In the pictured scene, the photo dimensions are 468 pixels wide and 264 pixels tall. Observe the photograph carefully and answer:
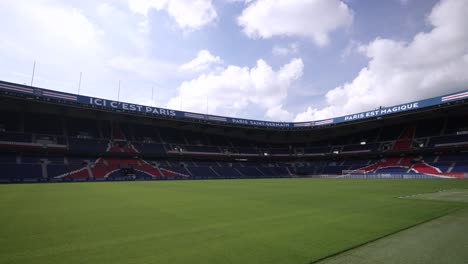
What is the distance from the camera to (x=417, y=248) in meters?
4.83

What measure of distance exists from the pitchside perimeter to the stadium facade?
40.4m

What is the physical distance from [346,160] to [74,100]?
187 ft

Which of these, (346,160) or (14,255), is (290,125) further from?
(14,255)

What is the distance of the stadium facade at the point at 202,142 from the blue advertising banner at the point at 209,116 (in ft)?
0.46

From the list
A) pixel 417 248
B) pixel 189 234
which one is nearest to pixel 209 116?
pixel 189 234

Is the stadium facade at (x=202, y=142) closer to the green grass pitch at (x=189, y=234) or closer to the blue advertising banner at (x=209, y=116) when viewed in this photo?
the blue advertising banner at (x=209, y=116)

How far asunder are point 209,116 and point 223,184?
2476 cm

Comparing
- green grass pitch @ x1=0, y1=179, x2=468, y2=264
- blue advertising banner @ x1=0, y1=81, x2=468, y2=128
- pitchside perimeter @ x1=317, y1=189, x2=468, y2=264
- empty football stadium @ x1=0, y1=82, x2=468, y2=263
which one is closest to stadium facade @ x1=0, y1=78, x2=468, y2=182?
blue advertising banner @ x1=0, y1=81, x2=468, y2=128

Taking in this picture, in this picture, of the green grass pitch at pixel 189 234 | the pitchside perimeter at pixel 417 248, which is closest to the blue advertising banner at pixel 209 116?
the green grass pitch at pixel 189 234

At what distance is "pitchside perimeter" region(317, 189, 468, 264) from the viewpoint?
4211 millimetres

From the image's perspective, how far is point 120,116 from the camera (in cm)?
4750

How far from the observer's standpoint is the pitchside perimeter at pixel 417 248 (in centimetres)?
421

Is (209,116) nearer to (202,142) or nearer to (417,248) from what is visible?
(202,142)

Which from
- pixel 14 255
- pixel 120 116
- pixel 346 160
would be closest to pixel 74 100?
pixel 120 116
